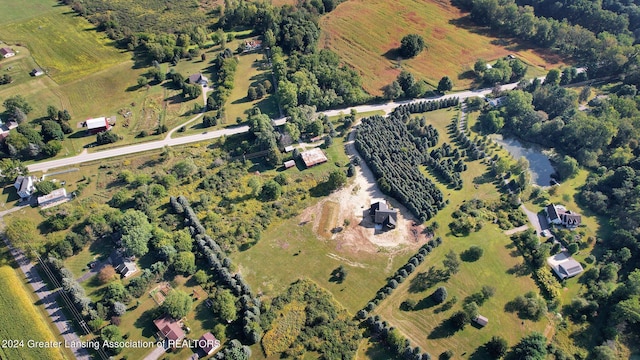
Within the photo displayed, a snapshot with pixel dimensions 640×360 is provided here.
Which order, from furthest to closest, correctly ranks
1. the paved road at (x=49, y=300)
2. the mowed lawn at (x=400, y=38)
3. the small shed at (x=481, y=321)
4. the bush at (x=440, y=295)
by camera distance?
the mowed lawn at (x=400, y=38) → the bush at (x=440, y=295) → the small shed at (x=481, y=321) → the paved road at (x=49, y=300)

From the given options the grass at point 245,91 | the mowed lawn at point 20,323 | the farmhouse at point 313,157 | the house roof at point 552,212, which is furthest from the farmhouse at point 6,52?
the house roof at point 552,212

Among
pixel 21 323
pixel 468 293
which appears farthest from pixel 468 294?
pixel 21 323

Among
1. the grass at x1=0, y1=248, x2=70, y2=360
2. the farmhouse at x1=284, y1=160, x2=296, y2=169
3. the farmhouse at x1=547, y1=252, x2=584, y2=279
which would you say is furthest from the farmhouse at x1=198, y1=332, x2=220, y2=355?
the farmhouse at x1=547, y1=252, x2=584, y2=279

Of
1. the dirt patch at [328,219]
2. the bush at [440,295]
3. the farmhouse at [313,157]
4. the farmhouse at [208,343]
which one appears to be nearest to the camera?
the farmhouse at [208,343]

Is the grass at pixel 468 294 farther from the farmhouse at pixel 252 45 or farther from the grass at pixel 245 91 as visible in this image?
the farmhouse at pixel 252 45

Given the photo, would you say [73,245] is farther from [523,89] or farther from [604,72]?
[604,72]

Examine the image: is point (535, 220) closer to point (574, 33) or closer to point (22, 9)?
point (574, 33)

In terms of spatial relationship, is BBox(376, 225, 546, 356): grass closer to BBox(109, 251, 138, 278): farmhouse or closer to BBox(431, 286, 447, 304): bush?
BBox(431, 286, 447, 304): bush
